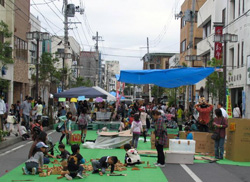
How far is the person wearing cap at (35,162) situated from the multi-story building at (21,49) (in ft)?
79.1

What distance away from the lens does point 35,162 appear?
1052 centimetres

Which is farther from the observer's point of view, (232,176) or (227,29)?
(227,29)

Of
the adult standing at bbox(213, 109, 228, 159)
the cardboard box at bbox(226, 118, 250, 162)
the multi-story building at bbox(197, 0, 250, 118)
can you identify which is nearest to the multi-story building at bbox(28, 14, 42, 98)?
the multi-story building at bbox(197, 0, 250, 118)

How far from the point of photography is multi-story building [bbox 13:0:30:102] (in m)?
35.0

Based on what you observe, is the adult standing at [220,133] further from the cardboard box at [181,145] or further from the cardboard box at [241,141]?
the cardboard box at [181,145]

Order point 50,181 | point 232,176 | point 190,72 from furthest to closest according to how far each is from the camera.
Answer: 1. point 190,72
2. point 232,176
3. point 50,181

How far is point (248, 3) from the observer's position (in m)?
26.9

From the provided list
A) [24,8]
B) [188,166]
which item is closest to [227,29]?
[24,8]

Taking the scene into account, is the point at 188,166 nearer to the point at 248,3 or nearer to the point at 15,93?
the point at 248,3

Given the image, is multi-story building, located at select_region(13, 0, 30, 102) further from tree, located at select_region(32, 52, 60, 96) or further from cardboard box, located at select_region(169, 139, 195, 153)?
cardboard box, located at select_region(169, 139, 195, 153)

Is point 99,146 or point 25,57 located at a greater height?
point 25,57

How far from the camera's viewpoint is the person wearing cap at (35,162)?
10430mm

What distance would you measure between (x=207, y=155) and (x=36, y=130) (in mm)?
6419

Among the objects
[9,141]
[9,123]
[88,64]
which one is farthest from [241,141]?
[88,64]
